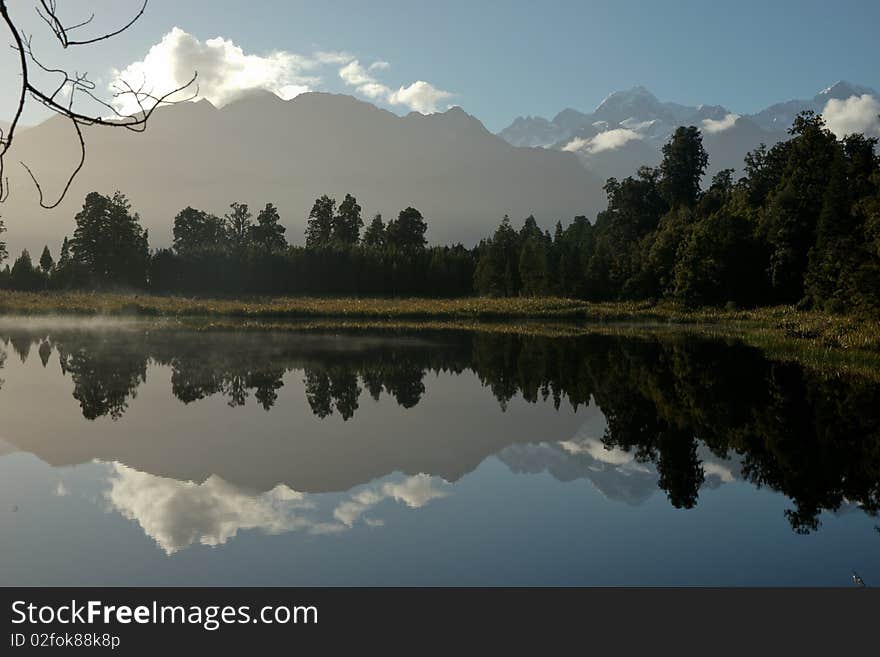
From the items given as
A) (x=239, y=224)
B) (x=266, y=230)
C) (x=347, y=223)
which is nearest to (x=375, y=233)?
(x=347, y=223)

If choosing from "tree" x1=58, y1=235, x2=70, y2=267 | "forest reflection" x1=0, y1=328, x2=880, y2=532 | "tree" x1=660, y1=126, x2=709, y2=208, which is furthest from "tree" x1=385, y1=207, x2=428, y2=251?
"forest reflection" x1=0, y1=328, x2=880, y2=532

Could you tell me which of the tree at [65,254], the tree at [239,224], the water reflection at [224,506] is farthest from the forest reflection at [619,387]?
the tree at [239,224]

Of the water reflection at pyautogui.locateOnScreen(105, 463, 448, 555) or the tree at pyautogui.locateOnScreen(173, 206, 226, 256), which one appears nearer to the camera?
the water reflection at pyautogui.locateOnScreen(105, 463, 448, 555)

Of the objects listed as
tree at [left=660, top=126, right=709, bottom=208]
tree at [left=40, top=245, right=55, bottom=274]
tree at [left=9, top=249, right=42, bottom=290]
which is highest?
tree at [left=660, top=126, right=709, bottom=208]

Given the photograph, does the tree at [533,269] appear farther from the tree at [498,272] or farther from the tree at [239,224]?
the tree at [239,224]

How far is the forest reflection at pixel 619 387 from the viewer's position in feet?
39.9

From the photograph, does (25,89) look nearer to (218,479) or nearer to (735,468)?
(218,479)

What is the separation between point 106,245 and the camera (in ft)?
302

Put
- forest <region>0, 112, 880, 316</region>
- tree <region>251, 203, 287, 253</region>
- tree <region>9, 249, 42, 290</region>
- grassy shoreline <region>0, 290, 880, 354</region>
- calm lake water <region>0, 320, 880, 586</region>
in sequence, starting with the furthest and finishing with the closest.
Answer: tree <region>251, 203, 287, 253</region> < tree <region>9, 249, 42, 290</region> < grassy shoreline <region>0, 290, 880, 354</region> < forest <region>0, 112, 880, 316</region> < calm lake water <region>0, 320, 880, 586</region>

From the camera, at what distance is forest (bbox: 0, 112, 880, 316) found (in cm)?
5484

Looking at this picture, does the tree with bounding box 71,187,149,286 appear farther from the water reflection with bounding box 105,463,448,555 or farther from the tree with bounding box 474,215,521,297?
the water reflection with bounding box 105,463,448,555

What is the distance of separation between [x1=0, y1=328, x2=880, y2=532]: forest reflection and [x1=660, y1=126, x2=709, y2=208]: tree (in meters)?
57.3

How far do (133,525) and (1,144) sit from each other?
6.64 metres

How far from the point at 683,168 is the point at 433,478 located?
9000 cm
